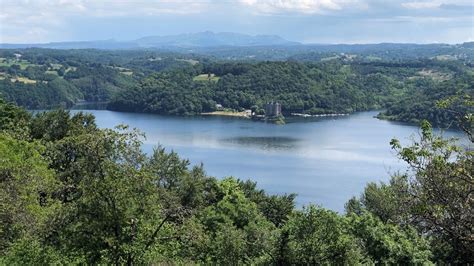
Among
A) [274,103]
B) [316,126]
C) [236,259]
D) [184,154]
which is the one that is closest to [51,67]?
[274,103]

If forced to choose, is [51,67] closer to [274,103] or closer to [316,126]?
[274,103]

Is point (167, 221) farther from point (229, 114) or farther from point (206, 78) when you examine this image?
point (206, 78)

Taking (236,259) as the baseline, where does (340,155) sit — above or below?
below

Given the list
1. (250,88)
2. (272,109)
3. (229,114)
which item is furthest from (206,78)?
(272,109)

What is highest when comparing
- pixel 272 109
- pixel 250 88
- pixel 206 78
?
pixel 206 78

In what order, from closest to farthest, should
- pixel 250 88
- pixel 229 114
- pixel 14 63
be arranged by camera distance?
1. pixel 229 114
2. pixel 250 88
3. pixel 14 63

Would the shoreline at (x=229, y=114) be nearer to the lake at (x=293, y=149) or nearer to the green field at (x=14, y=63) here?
the lake at (x=293, y=149)
